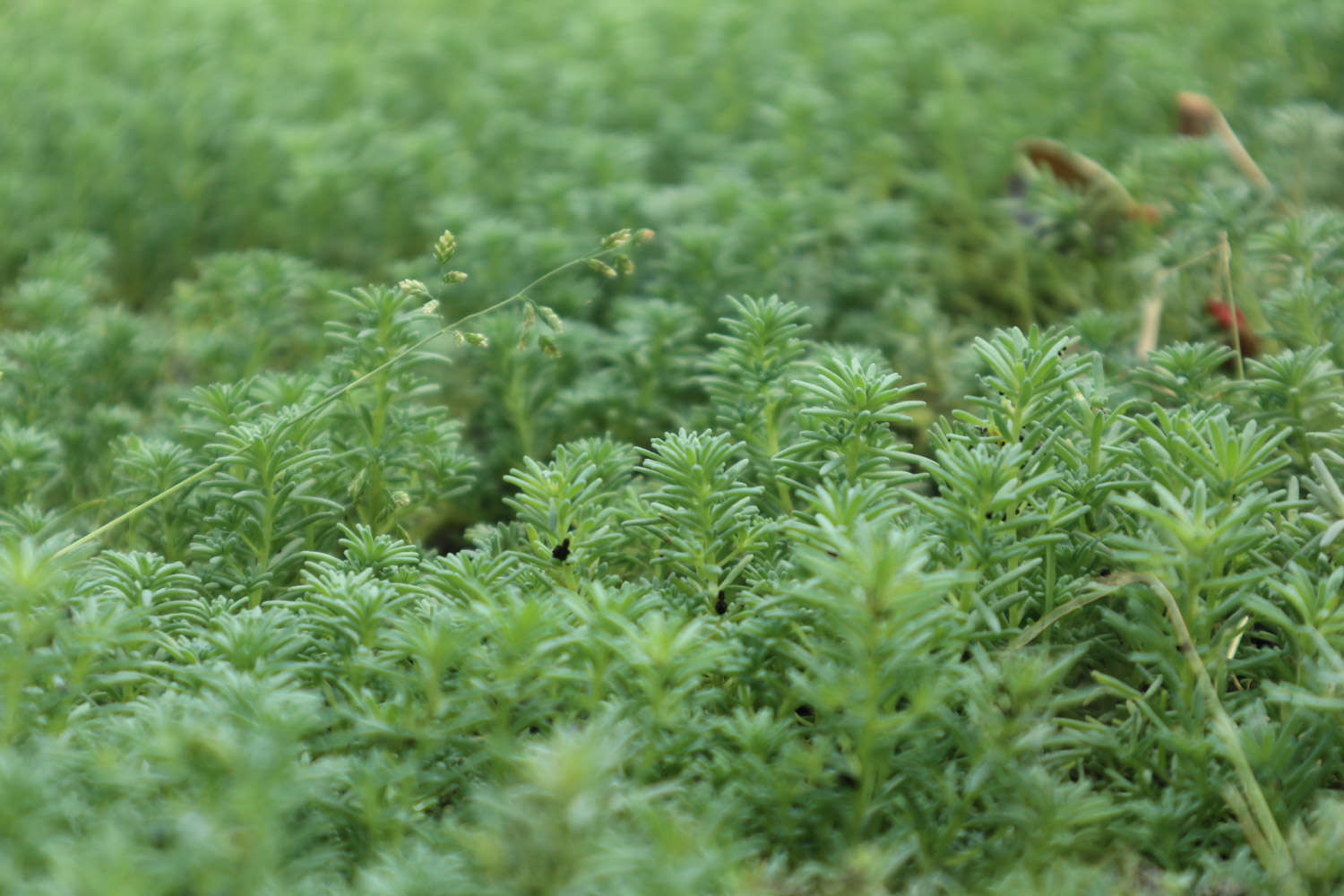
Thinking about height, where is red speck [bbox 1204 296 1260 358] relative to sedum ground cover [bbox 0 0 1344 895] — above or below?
below

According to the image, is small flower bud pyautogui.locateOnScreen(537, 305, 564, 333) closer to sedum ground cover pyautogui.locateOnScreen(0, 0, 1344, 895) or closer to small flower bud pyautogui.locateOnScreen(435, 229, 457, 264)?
sedum ground cover pyautogui.locateOnScreen(0, 0, 1344, 895)

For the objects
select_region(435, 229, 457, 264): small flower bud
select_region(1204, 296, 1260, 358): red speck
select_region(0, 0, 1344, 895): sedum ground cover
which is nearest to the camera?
select_region(0, 0, 1344, 895): sedum ground cover

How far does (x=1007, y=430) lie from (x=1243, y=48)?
2684 millimetres

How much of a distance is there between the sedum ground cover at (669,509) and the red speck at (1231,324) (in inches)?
0.4

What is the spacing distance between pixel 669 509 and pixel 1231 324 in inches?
62.4

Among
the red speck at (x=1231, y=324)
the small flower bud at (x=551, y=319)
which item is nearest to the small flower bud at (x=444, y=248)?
the small flower bud at (x=551, y=319)

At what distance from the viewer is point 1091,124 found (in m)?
3.51

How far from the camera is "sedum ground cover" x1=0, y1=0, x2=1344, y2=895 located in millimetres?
1358

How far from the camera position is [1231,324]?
266 centimetres

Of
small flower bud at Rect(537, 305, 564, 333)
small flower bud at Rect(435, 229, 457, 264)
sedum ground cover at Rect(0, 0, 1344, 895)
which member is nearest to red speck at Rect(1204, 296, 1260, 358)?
sedum ground cover at Rect(0, 0, 1344, 895)

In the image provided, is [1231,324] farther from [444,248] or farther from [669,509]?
[444,248]

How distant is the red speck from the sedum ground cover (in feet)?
0.04

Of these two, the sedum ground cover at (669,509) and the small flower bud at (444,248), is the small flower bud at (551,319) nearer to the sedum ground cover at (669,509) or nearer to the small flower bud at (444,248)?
the sedum ground cover at (669,509)

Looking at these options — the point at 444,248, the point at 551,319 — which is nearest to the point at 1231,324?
the point at 551,319
